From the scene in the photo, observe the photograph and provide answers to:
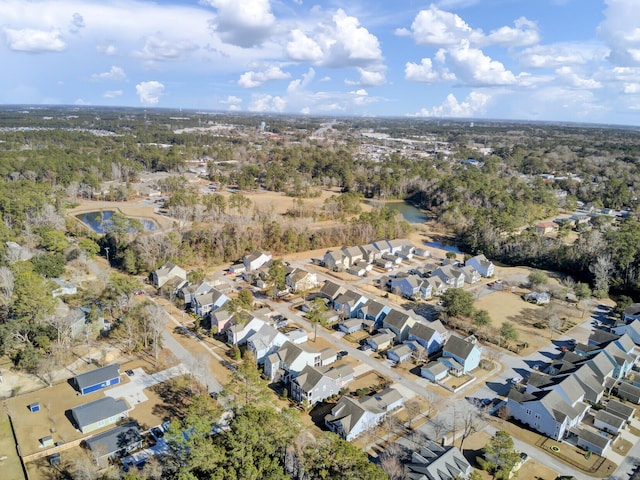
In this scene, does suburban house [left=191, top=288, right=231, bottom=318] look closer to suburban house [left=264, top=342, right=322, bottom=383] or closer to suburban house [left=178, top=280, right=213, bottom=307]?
suburban house [left=178, top=280, right=213, bottom=307]

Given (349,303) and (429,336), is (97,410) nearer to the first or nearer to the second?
(349,303)

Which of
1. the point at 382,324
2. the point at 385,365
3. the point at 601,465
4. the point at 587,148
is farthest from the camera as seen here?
the point at 587,148

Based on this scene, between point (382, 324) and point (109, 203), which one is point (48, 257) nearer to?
point (382, 324)

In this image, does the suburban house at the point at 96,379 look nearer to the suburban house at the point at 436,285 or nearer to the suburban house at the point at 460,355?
the suburban house at the point at 460,355

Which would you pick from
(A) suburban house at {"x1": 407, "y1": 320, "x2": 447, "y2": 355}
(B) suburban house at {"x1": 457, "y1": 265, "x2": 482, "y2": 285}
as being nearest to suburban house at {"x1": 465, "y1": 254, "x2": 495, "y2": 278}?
(B) suburban house at {"x1": 457, "y1": 265, "x2": 482, "y2": 285}

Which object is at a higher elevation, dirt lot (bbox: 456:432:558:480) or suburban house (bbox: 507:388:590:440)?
suburban house (bbox: 507:388:590:440)

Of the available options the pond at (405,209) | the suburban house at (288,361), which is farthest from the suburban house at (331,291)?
the pond at (405,209)

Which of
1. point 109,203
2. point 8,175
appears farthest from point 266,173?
point 8,175
